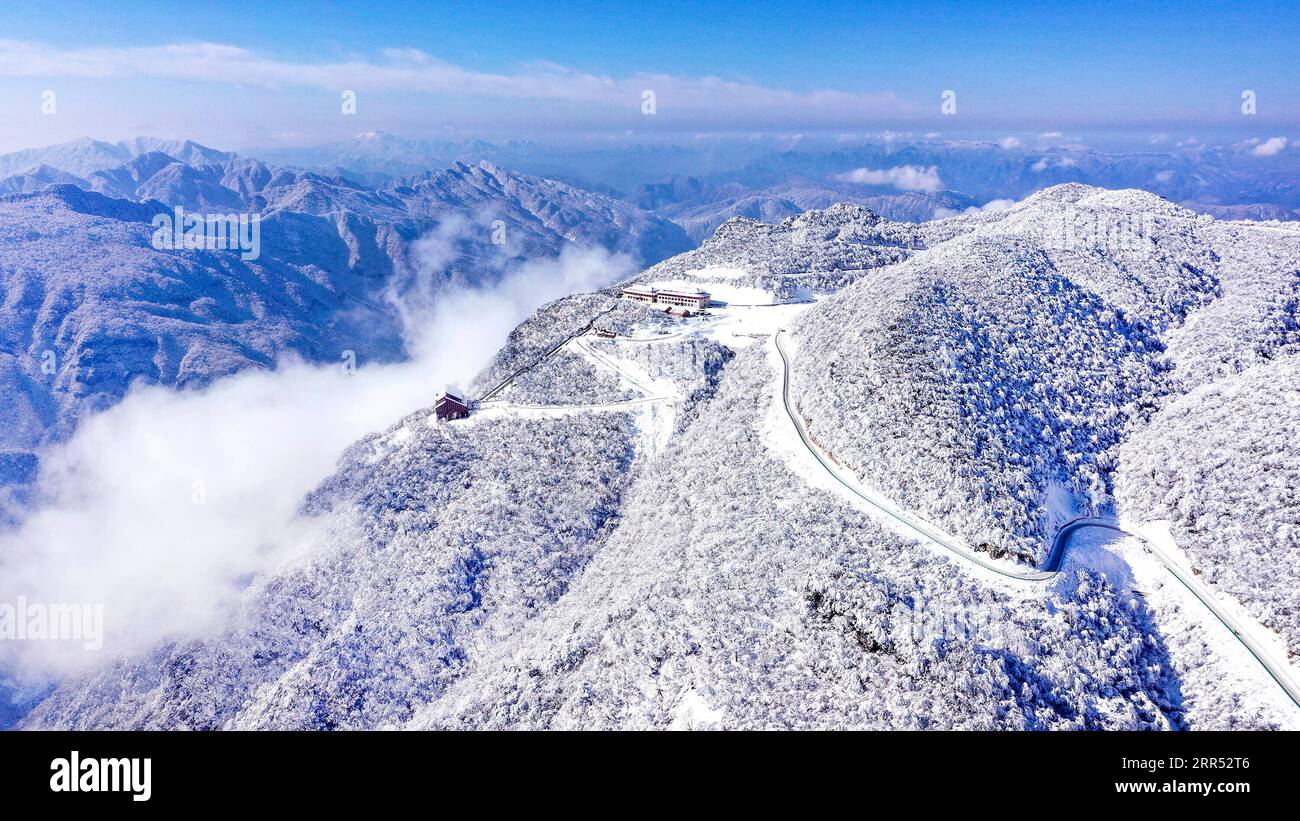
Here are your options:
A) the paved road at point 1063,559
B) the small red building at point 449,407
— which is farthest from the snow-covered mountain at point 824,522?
the small red building at point 449,407

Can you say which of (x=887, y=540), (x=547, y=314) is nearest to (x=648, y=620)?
(x=887, y=540)

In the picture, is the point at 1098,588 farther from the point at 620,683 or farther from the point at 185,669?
the point at 185,669

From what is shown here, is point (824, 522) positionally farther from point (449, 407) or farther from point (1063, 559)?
point (449, 407)

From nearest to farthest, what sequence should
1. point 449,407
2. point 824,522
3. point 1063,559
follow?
point 1063,559 < point 824,522 < point 449,407

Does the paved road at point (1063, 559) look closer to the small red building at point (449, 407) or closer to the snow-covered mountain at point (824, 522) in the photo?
the snow-covered mountain at point (824, 522)

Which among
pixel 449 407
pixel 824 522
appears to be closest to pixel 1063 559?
pixel 824 522

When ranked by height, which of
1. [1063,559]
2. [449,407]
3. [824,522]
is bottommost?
[1063,559]
